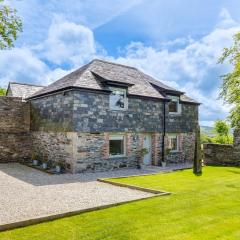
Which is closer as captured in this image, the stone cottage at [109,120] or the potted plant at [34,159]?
the stone cottage at [109,120]

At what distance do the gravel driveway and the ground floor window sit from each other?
2.52 metres

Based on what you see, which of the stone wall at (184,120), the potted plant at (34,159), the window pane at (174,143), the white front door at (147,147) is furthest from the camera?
the window pane at (174,143)

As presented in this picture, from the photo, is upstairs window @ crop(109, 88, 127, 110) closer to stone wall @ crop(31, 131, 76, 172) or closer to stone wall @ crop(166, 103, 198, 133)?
stone wall @ crop(31, 131, 76, 172)

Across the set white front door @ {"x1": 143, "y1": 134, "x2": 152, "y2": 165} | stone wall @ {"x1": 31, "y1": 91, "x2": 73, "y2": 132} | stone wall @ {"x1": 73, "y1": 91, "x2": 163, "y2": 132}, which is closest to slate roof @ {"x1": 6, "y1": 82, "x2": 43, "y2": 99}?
stone wall @ {"x1": 31, "y1": 91, "x2": 73, "y2": 132}

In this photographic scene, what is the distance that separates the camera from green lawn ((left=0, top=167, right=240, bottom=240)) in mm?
6188

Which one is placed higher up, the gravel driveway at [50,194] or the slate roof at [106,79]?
the slate roof at [106,79]

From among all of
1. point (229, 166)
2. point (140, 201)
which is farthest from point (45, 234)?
point (229, 166)

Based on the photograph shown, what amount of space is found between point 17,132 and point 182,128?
12.5 metres

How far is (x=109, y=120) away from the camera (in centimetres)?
1641

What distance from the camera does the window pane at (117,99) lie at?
16703 mm

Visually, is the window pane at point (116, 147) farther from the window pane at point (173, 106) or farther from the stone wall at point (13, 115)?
the stone wall at point (13, 115)

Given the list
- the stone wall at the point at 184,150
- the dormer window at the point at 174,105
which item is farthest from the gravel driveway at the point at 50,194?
the dormer window at the point at 174,105

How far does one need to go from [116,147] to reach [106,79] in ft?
14.0

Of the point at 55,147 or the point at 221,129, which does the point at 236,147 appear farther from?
the point at 221,129
